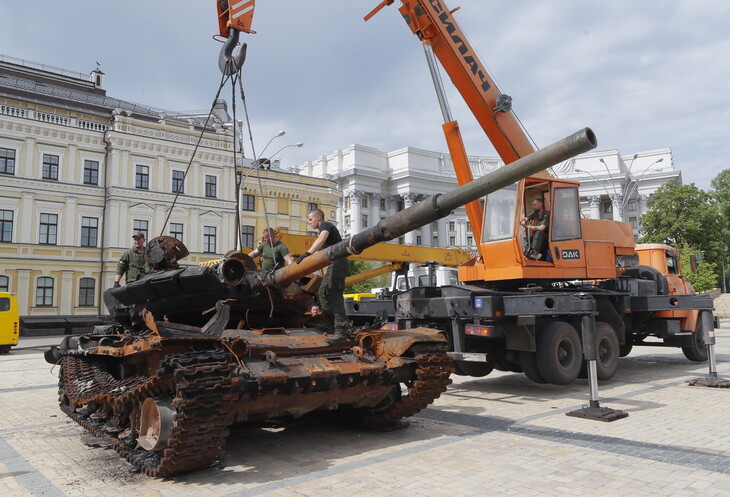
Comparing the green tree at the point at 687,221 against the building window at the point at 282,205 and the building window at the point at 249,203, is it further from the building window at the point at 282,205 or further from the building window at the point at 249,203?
the building window at the point at 249,203

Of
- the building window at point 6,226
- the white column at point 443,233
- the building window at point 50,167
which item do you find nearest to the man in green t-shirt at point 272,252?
the building window at point 6,226

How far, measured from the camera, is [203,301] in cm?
628

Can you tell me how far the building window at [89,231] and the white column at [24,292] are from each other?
322 cm

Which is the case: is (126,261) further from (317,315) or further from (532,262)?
(532,262)

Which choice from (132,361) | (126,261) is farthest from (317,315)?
(126,261)

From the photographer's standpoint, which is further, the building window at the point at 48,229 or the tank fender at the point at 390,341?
the building window at the point at 48,229

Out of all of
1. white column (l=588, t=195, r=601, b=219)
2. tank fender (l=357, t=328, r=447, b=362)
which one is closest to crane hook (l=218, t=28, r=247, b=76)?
tank fender (l=357, t=328, r=447, b=362)

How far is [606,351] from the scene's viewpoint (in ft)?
33.1

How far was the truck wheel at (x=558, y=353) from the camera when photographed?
29.5ft

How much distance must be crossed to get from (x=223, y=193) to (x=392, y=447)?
33.4 metres

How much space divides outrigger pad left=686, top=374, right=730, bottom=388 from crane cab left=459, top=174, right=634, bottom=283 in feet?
6.85

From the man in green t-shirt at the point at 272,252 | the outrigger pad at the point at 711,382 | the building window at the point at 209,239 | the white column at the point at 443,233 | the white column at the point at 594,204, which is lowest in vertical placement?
the outrigger pad at the point at 711,382

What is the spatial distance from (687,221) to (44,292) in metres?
41.6

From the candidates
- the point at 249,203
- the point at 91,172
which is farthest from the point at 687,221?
the point at 91,172
